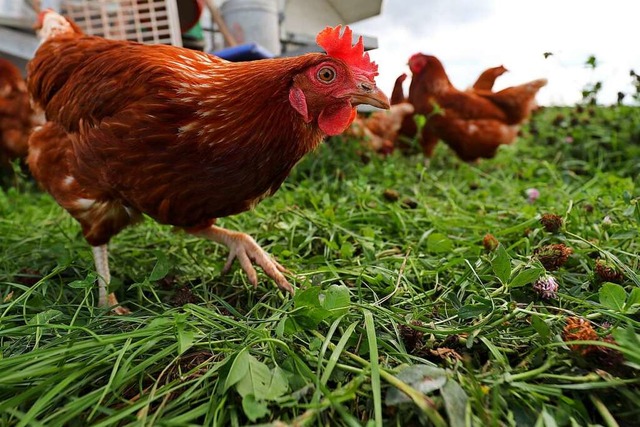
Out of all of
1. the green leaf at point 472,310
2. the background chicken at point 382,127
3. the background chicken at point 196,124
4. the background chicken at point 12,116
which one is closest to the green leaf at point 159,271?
the background chicken at point 196,124

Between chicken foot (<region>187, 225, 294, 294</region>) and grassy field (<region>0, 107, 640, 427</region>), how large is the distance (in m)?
0.05

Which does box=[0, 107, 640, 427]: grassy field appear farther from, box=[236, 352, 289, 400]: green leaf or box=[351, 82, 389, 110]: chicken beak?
box=[351, 82, 389, 110]: chicken beak

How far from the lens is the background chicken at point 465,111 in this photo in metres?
3.53

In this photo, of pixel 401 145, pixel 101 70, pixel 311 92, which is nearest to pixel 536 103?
pixel 401 145

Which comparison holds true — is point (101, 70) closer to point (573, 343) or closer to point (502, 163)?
point (573, 343)

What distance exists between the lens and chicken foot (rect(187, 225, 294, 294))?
1.38 meters

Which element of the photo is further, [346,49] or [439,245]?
[439,245]

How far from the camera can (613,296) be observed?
0.91m

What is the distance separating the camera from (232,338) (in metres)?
1.00

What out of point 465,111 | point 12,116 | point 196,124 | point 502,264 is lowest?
point 12,116

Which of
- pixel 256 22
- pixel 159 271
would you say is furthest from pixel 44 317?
pixel 256 22

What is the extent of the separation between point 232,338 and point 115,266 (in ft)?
3.06

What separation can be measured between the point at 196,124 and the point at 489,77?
367 centimetres

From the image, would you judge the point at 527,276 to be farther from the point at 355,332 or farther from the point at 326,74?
the point at 326,74
